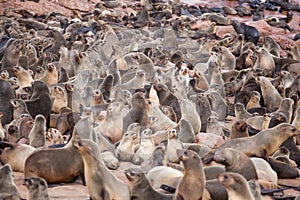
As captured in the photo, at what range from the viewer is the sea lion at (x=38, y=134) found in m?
7.92

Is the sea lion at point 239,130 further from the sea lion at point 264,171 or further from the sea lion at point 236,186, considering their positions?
the sea lion at point 236,186

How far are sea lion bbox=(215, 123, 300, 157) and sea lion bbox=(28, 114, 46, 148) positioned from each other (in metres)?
2.14

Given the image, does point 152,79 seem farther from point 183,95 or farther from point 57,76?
point 57,76

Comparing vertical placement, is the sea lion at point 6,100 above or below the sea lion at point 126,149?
below

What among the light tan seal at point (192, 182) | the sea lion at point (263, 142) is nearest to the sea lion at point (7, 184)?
the light tan seal at point (192, 182)

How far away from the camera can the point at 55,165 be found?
657 cm

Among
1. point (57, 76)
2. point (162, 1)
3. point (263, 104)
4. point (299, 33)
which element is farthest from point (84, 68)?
point (162, 1)

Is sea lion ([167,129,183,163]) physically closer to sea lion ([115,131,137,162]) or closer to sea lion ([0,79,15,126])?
sea lion ([115,131,137,162])

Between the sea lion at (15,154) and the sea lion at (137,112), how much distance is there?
6.74 feet

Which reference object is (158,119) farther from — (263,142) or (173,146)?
(263,142)

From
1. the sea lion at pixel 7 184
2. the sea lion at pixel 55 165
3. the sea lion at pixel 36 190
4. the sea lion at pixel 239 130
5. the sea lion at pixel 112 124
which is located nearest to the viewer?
the sea lion at pixel 36 190

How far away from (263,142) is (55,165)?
2.84 meters

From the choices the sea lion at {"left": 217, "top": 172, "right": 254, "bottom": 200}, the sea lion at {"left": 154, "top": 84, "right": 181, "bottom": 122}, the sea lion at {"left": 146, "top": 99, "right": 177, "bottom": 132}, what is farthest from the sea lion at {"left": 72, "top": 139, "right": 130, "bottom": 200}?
the sea lion at {"left": 154, "top": 84, "right": 181, "bottom": 122}

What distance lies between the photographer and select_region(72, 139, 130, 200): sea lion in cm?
591
